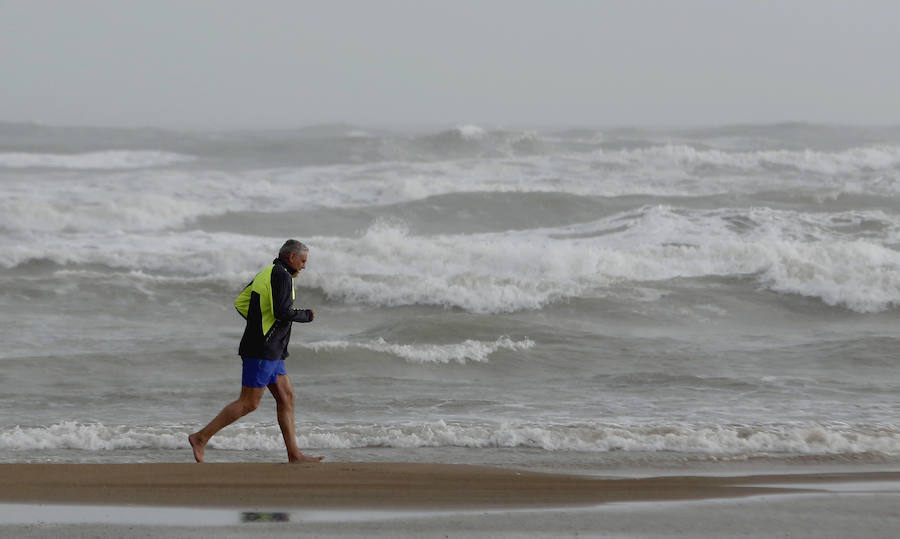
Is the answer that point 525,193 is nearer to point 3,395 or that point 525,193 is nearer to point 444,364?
point 444,364

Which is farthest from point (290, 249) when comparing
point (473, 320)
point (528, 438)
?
point (473, 320)

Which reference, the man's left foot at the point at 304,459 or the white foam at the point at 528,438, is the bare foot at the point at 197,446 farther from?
the white foam at the point at 528,438

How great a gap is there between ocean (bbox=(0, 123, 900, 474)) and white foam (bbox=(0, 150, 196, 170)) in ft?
16.5

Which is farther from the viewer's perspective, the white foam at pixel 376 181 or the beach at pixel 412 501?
the white foam at pixel 376 181

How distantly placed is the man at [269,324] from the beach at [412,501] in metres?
0.42

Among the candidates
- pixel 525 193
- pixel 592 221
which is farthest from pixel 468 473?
pixel 525 193

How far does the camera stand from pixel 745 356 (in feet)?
36.2

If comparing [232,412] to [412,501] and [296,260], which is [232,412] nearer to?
[296,260]

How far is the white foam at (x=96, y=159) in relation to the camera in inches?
1371

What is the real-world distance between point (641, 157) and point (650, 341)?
23431 millimetres

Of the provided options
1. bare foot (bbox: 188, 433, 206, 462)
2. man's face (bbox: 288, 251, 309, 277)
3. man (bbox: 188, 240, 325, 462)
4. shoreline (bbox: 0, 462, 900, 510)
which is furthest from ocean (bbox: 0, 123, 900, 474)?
man's face (bbox: 288, 251, 309, 277)

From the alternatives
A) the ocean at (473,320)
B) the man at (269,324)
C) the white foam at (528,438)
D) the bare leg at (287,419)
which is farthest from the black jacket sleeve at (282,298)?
the white foam at (528,438)

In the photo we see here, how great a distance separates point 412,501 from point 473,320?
261 inches

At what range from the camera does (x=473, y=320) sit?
1248 centimetres
